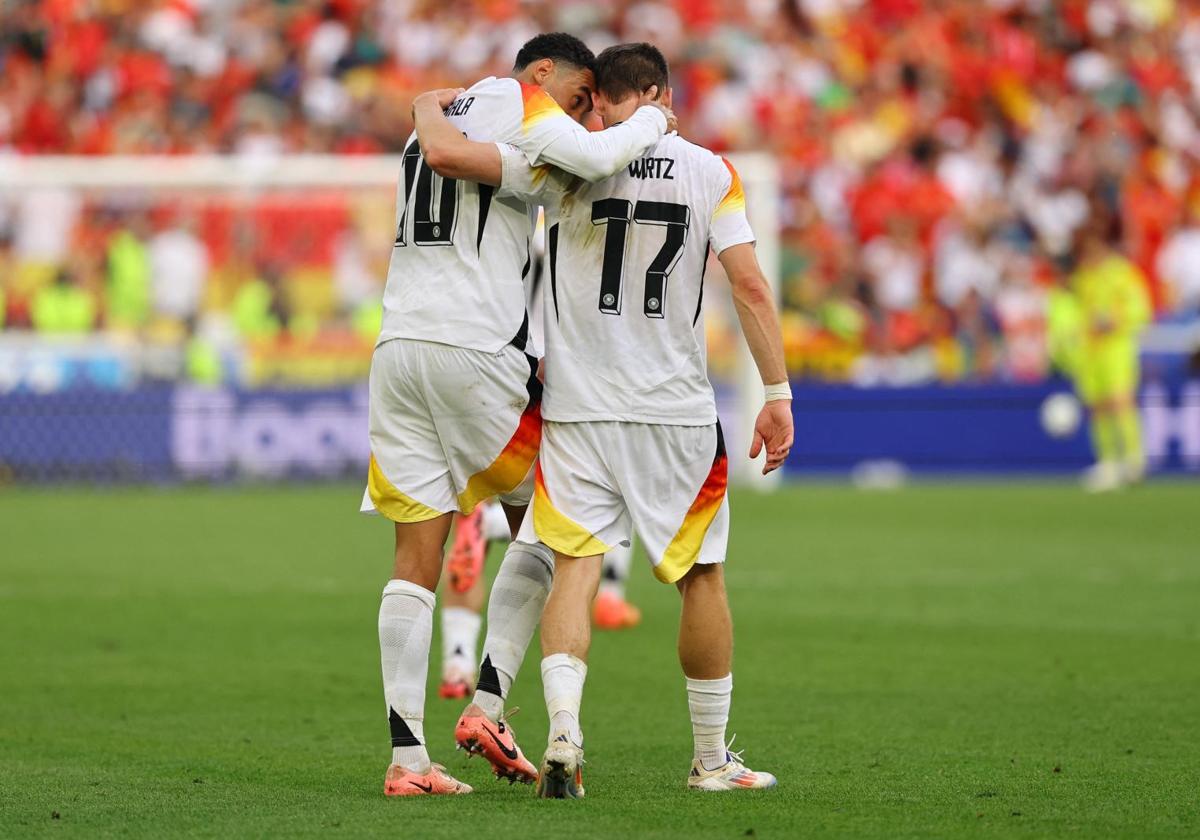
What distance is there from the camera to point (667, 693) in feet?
27.1

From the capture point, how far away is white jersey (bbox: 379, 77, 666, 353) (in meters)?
5.89

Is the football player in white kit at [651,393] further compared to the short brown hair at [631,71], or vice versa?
the short brown hair at [631,71]

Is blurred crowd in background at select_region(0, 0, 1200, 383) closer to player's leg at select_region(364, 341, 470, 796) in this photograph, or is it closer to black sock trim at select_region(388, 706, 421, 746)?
player's leg at select_region(364, 341, 470, 796)

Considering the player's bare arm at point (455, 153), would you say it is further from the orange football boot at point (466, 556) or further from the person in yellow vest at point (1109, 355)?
the person in yellow vest at point (1109, 355)

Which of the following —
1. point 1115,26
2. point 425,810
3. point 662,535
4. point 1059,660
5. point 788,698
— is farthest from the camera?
point 1115,26

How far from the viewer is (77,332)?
20906 mm

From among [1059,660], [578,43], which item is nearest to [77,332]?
[1059,660]

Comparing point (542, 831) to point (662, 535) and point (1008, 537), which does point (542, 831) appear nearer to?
point (662, 535)

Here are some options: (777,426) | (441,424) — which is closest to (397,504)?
(441,424)

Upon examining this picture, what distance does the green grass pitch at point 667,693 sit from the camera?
5.50 m

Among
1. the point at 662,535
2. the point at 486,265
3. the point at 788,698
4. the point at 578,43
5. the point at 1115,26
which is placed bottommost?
the point at 788,698

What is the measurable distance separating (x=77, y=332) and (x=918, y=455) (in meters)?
9.54

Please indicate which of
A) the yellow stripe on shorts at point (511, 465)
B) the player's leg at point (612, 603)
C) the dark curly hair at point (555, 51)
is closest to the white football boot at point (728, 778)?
the yellow stripe on shorts at point (511, 465)

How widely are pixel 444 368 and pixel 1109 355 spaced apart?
16549 mm
